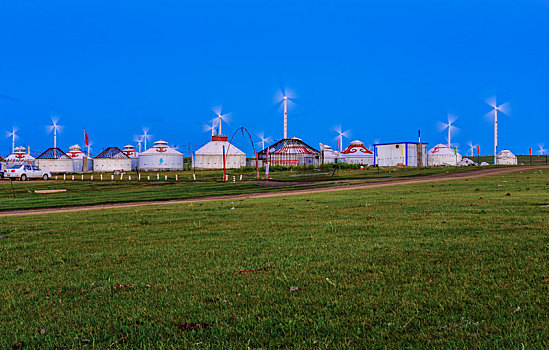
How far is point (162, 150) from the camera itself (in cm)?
9069

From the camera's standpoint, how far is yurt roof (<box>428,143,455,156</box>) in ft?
298

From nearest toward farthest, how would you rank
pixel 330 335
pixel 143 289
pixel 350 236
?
pixel 330 335, pixel 143 289, pixel 350 236

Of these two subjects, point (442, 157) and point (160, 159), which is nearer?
point (160, 159)

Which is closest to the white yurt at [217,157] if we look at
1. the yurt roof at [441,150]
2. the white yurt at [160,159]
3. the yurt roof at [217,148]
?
the yurt roof at [217,148]

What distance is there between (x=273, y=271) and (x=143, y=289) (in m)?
Answer: 1.81

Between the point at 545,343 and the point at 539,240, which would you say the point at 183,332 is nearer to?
the point at 545,343

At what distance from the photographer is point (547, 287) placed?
17.0 ft

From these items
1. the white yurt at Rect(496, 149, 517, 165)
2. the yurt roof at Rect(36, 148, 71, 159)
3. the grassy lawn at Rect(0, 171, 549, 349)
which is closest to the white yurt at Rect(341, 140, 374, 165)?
the white yurt at Rect(496, 149, 517, 165)

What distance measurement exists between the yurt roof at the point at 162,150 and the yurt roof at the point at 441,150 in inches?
2066

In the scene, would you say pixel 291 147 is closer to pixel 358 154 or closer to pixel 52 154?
pixel 358 154

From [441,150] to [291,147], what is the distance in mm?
32752

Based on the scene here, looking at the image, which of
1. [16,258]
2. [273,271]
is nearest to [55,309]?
[273,271]

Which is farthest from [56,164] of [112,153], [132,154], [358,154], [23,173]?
[358,154]

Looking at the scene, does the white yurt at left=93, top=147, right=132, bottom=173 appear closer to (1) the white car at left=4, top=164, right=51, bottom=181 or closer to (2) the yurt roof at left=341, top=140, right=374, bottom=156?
(1) the white car at left=4, top=164, right=51, bottom=181
